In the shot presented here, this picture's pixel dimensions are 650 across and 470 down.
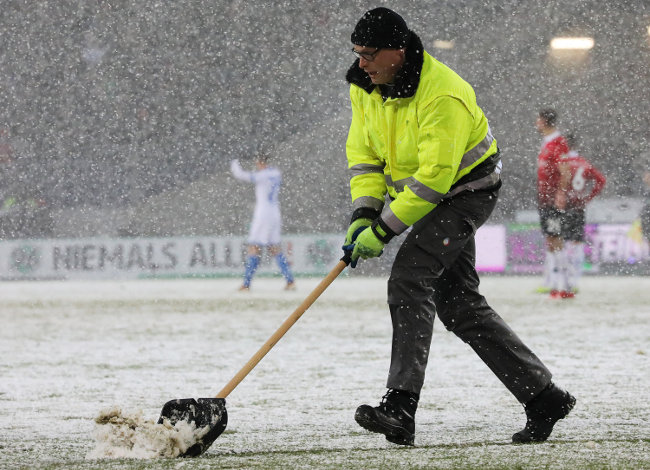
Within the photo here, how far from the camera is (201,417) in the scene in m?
3.20

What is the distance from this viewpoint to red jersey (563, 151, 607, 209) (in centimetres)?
982

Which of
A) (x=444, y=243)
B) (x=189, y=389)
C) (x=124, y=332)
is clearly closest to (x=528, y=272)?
(x=124, y=332)

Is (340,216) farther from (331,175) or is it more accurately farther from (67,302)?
(67,302)

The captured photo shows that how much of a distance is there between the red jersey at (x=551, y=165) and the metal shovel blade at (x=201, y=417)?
6.88 meters

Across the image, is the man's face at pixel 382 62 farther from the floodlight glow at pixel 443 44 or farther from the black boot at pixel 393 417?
the floodlight glow at pixel 443 44

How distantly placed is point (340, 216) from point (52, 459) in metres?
14.4

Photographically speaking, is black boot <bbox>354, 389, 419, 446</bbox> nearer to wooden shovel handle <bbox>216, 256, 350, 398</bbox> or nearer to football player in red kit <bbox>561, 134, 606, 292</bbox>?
wooden shovel handle <bbox>216, 256, 350, 398</bbox>

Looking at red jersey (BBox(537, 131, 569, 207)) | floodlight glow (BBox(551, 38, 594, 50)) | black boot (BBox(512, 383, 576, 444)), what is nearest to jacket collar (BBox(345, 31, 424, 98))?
black boot (BBox(512, 383, 576, 444))

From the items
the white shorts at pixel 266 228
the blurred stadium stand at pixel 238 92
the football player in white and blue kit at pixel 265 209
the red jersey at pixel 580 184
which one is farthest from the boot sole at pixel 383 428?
the blurred stadium stand at pixel 238 92

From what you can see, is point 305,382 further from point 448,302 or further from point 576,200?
point 576,200

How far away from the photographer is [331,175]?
18.4 metres

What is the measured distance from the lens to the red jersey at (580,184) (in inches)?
387

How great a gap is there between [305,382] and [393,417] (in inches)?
64.6

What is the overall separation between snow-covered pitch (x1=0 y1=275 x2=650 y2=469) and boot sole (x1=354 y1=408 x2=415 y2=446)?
2.1 inches
